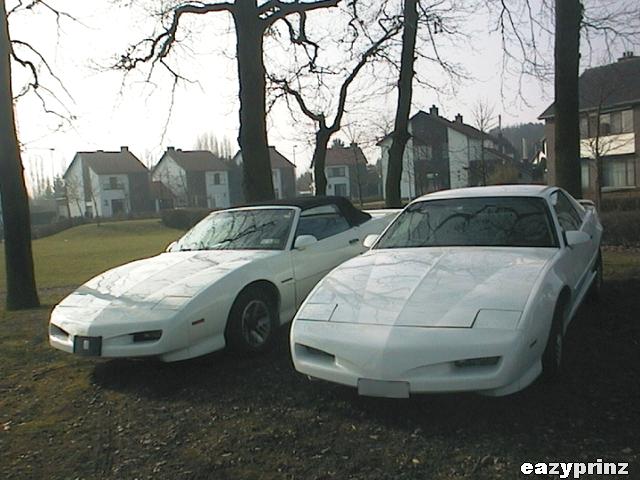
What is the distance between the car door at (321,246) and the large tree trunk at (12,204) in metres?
5.81

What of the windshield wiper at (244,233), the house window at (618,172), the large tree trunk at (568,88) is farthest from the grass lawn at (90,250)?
the house window at (618,172)

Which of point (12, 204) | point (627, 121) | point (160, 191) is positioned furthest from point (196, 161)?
point (12, 204)

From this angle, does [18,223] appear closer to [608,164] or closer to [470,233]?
[470,233]

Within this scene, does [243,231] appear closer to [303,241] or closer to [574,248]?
[303,241]

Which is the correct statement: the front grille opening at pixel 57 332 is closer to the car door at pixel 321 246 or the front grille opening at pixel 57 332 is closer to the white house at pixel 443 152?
the car door at pixel 321 246

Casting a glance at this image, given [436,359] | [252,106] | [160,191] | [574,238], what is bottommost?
[436,359]

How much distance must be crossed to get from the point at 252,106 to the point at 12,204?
455cm

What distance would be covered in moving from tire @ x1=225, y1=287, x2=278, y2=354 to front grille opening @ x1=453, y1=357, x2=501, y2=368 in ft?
7.42

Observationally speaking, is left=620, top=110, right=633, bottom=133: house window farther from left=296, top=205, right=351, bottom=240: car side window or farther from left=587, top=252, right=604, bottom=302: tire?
left=296, top=205, right=351, bottom=240: car side window

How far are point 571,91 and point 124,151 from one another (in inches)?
2861

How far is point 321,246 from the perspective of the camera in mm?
6691

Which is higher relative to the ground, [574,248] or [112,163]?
[112,163]

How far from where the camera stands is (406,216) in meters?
5.98

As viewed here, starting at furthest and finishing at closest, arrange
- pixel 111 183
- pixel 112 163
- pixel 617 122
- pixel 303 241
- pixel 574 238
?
pixel 112 163
pixel 111 183
pixel 617 122
pixel 303 241
pixel 574 238
